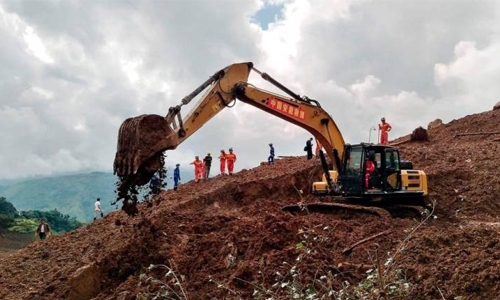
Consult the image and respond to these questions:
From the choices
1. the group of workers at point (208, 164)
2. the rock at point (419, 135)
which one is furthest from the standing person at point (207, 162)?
the rock at point (419, 135)

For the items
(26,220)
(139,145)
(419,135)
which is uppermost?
(419,135)

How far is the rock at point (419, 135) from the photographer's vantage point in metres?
23.0

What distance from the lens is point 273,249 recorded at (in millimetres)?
8961

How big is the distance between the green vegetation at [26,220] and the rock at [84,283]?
22.6 meters

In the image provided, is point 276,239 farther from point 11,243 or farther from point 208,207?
point 11,243

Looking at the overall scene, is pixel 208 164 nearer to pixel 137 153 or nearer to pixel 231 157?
pixel 231 157

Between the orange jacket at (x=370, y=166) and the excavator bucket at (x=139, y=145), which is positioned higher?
the excavator bucket at (x=139, y=145)

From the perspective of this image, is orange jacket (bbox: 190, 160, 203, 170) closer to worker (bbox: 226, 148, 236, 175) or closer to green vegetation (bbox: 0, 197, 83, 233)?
worker (bbox: 226, 148, 236, 175)

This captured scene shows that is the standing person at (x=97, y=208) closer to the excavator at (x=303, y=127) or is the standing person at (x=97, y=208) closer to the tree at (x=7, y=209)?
the excavator at (x=303, y=127)

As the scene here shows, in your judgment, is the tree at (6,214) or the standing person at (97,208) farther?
the tree at (6,214)

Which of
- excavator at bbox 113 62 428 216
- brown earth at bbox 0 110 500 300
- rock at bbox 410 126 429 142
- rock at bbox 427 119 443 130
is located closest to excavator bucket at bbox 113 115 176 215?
excavator at bbox 113 62 428 216

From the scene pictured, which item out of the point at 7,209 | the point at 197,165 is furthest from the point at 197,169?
the point at 7,209

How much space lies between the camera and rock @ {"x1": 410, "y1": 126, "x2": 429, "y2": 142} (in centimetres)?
2305

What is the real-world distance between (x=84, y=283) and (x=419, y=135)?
16671mm
